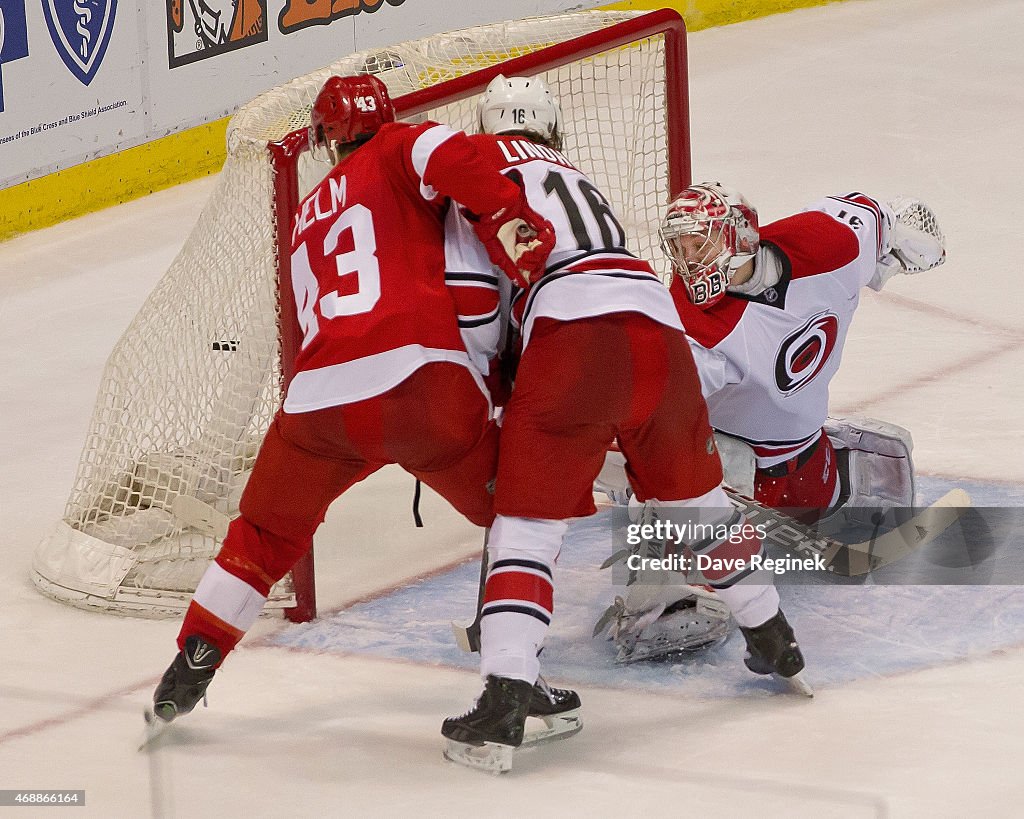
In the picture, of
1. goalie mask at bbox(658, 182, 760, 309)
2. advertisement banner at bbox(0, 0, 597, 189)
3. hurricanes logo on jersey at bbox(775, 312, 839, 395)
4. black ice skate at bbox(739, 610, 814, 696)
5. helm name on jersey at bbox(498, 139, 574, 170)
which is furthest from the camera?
advertisement banner at bbox(0, 0, 597, 189)

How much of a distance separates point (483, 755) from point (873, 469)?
3.80ft

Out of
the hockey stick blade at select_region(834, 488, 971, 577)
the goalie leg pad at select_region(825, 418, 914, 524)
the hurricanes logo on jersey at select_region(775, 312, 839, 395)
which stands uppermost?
the hurricanes logo on jersey at select_region(775, 312, 839, 395)

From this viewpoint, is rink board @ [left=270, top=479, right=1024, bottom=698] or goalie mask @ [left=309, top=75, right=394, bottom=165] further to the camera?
rink board @ [left=270, top=479, right=1024, bottom=698]

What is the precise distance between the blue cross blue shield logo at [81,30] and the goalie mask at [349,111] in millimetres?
2892

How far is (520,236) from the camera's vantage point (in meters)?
2.84

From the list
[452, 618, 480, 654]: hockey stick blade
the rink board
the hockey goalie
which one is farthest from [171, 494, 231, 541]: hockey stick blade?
the hockey goalie

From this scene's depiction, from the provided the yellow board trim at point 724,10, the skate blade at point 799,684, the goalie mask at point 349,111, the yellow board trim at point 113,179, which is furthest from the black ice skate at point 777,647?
the yellow board trim at point 724,10

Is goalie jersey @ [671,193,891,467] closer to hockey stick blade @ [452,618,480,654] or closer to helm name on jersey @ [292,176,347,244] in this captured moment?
hockey stick blade @ [452,618,480,654]

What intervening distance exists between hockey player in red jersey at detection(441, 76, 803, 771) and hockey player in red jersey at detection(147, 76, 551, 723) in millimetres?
84

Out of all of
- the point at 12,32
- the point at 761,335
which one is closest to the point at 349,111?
the point at 761,335

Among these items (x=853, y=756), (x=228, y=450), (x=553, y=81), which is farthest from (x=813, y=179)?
(x=853, y=756)

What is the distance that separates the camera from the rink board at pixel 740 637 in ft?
10.8

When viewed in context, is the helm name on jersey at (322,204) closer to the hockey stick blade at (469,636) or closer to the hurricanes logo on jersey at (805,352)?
the hockey stick blade at (469,636)

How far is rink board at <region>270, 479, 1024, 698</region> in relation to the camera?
10.8 ft
